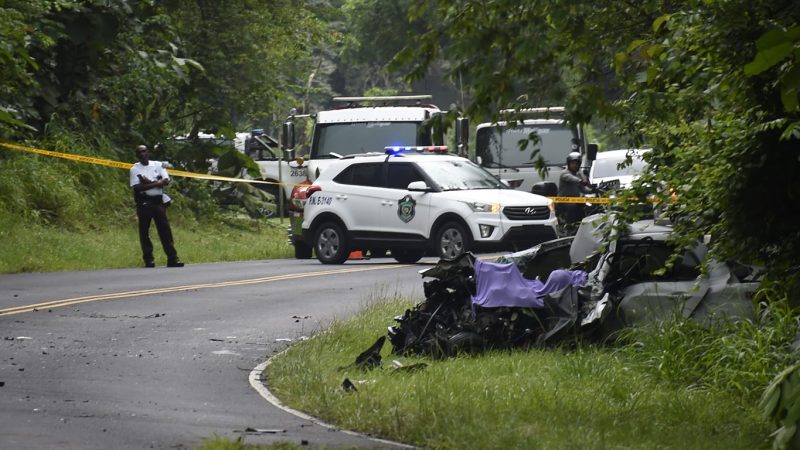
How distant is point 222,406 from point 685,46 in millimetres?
3823

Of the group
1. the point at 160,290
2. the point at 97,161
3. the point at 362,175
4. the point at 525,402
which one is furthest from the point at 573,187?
the point at 525,402

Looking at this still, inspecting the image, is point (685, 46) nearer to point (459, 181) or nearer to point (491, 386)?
point (491, 386)

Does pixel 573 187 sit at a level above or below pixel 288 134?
below

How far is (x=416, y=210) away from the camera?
24.9 m

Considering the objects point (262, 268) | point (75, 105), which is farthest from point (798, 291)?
point (75, 105)

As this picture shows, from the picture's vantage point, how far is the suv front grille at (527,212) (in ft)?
80.1

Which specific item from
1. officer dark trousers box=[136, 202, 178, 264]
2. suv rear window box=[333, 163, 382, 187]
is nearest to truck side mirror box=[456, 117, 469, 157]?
suv rear window box=[333, 163, 382, 187]

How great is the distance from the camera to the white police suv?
24359 mm

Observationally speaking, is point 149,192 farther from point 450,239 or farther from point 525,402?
point 525,402

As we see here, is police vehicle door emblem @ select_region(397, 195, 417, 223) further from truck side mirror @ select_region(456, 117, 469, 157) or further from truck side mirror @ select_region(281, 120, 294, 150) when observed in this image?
truck side mirror @ select_region(456, 117, 469, 157)

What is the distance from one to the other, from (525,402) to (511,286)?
266 cm

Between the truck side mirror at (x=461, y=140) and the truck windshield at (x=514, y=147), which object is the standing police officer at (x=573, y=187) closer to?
the truck side mirror at (x=461, y=140)

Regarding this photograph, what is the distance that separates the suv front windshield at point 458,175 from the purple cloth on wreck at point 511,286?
12.0 metres

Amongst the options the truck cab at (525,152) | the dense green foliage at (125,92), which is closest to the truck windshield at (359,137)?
the truck cab at (525,152)
